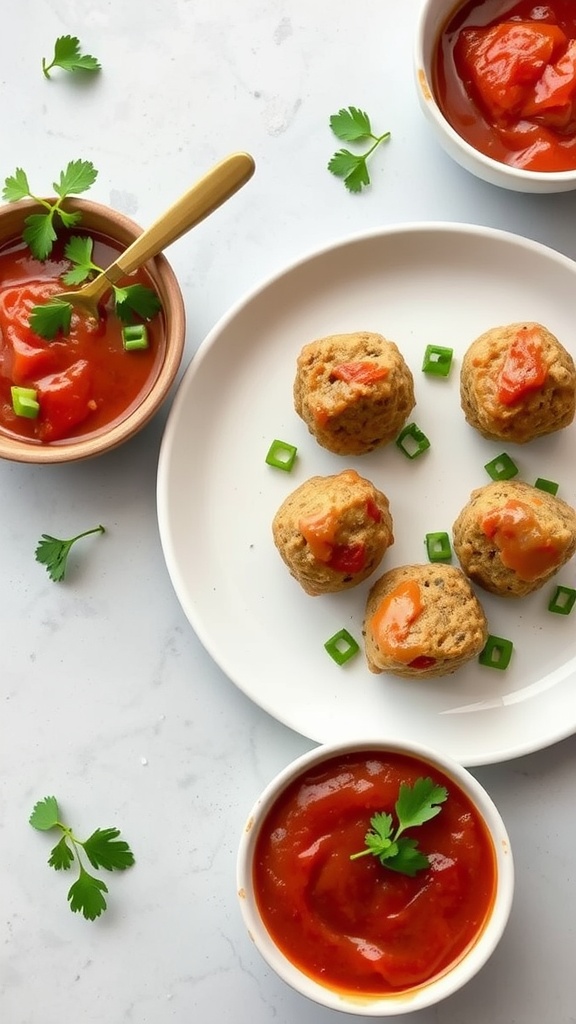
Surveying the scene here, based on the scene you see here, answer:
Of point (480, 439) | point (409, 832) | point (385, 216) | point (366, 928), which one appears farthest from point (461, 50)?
point (366, 928)

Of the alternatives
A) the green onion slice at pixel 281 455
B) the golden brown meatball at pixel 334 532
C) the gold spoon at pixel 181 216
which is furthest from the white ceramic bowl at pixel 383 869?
the gold spoon at pixel 181 216

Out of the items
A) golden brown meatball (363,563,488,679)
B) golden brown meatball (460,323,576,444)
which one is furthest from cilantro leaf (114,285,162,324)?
golden brown meatball (363,563,488,679)

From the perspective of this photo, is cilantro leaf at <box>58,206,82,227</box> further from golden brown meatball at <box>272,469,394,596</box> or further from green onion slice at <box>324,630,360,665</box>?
green onion slice at <box>324,630,360,665</box>

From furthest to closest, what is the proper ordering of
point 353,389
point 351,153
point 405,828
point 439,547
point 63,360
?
1. point 351,153
2. point 439,547
3. point 63,360
4. point 353,389
5. point 405,828

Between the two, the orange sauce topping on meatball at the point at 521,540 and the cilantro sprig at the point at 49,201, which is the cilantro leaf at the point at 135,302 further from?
the orange sauce topping on meatball at the point at 521,540

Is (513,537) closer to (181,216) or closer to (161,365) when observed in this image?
(161,365)

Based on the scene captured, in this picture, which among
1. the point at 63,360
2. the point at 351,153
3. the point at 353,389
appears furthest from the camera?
the point at 351,153

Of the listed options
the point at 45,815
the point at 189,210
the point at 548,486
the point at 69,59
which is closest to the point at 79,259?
the point at 189,210
